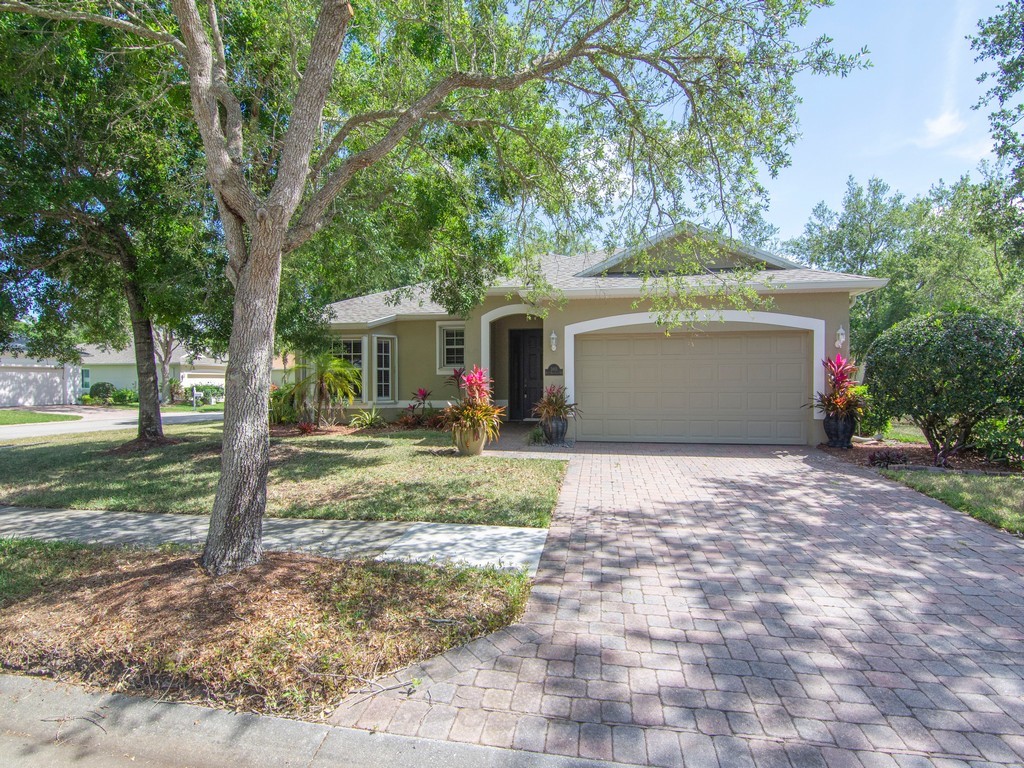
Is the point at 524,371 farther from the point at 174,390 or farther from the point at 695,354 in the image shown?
the point at 174,390

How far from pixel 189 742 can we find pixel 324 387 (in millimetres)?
12405

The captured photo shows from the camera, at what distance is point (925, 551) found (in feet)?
16.4

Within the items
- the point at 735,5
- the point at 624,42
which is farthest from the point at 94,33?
the point at 735,5

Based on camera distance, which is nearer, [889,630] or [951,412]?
[889,630]

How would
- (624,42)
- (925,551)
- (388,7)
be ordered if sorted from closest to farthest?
(925,551) < (624,42) < (388,7)

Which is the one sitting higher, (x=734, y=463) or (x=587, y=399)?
(x=587, y=399)

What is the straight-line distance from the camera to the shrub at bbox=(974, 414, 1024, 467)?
8.58m

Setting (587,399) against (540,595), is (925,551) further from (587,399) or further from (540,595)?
(587,399)

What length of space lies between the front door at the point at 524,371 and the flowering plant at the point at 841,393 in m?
7.26

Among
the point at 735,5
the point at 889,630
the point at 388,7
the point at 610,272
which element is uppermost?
the point at 388,7

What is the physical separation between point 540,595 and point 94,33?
32.4 ft

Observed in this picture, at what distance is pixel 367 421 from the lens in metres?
14.9

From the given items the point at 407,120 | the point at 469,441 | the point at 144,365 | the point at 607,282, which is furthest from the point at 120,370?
the point at 407,120

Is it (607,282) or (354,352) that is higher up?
(607,282)
